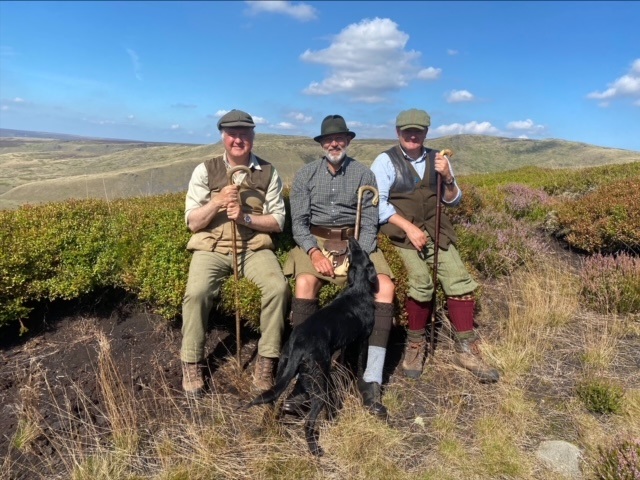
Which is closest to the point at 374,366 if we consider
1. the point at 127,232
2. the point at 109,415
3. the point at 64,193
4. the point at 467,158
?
the point at 109,415

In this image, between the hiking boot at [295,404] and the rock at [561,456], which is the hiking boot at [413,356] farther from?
the rock at [561,456]

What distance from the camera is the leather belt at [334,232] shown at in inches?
189

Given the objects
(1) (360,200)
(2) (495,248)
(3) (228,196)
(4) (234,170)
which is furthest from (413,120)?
(2) (495,248)

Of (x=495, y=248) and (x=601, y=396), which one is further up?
(x=495, y=248)

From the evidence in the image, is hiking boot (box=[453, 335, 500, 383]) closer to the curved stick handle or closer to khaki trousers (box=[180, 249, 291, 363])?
khaki trousers (box=[180, 249, 291, 363])

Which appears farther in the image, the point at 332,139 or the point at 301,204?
the point at 301,204

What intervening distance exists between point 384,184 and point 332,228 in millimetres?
756

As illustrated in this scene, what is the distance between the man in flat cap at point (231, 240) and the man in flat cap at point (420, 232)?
1.26m

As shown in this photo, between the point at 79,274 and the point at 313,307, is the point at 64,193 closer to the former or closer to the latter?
the point at 79,274

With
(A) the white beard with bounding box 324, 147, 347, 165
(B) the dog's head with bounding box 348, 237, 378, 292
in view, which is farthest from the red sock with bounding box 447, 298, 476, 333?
(A) the white beard with bounding box 324, 147, 347, 165

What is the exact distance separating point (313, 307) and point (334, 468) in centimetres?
149

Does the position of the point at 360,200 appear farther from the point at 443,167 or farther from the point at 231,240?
the point at 231,240

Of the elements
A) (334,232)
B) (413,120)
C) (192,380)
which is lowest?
(192,380)

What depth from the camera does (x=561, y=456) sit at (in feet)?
10.8
